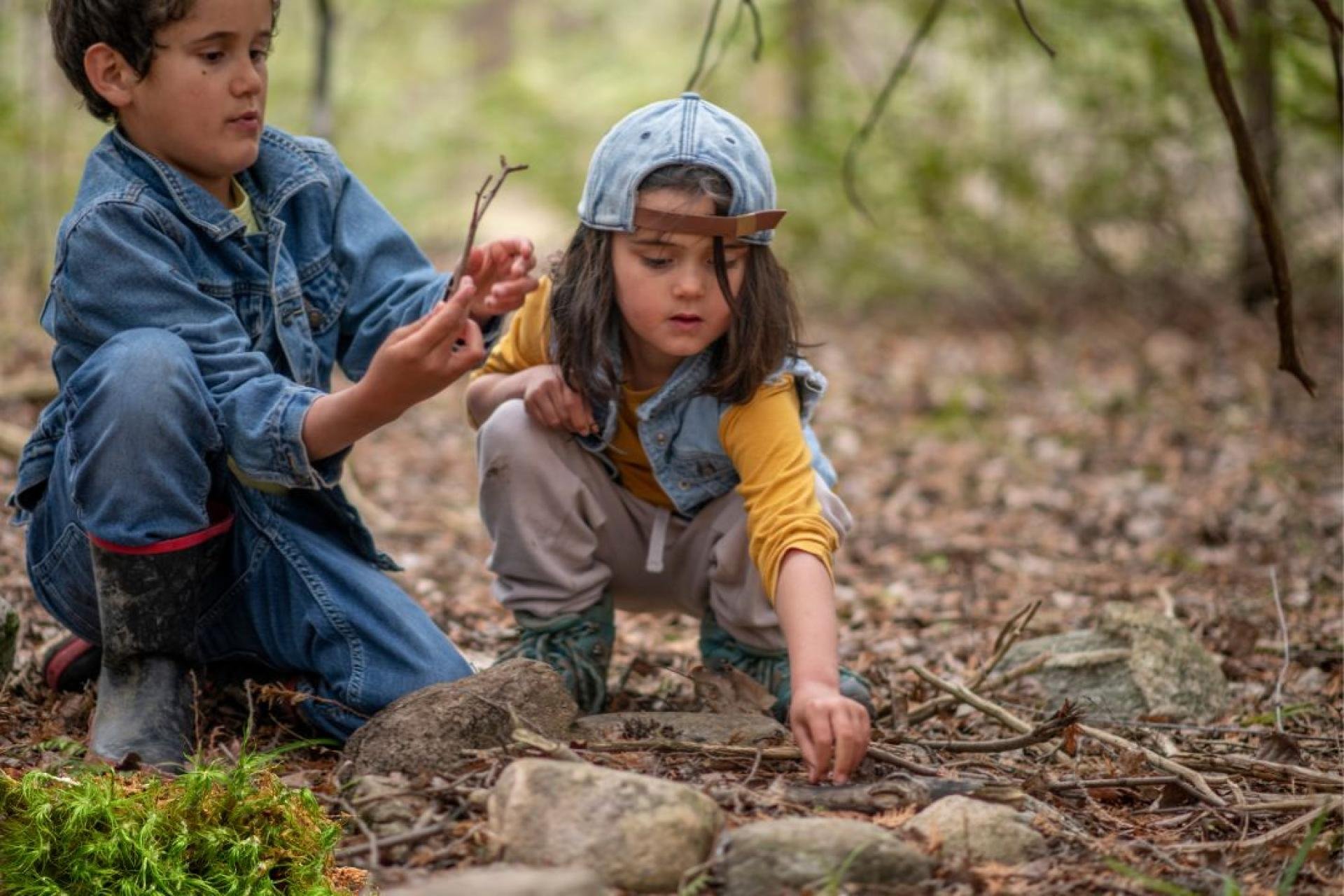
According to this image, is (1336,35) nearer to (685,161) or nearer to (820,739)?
(685,161)

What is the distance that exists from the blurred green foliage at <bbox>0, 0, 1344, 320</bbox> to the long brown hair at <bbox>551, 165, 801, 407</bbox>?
3675 mm

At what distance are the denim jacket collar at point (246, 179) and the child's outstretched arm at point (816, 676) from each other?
129cm

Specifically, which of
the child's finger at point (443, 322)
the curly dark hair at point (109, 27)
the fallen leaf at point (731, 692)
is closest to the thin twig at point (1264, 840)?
the fallen leaf at point (731, 692)

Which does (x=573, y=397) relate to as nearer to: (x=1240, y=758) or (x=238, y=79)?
(x=238, y=79)

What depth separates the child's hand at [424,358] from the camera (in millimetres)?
2199

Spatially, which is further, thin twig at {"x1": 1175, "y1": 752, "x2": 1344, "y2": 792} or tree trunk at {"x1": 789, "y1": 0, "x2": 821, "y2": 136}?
tree trunk at {"x1": 789, "y1": 0, "x2": 821, "y2": 136}

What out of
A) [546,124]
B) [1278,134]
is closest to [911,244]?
[1278,134]

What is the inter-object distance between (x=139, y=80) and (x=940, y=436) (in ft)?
14.2

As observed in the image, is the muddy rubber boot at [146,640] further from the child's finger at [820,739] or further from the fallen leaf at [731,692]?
the child's finger at [820,739]

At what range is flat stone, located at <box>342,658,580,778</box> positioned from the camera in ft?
7.40

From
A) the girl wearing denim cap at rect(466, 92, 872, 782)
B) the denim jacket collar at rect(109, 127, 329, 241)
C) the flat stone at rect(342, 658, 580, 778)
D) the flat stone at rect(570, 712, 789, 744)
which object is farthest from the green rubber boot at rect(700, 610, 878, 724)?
the denim jacket collar at rect(109, 127, 329, 241)

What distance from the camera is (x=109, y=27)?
2.55 m

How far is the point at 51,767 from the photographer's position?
2.36 meters

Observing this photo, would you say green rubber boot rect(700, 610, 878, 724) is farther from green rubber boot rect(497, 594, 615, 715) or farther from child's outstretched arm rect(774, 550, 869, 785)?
child's outstretched arm rect(774, 550, 869, 785)
